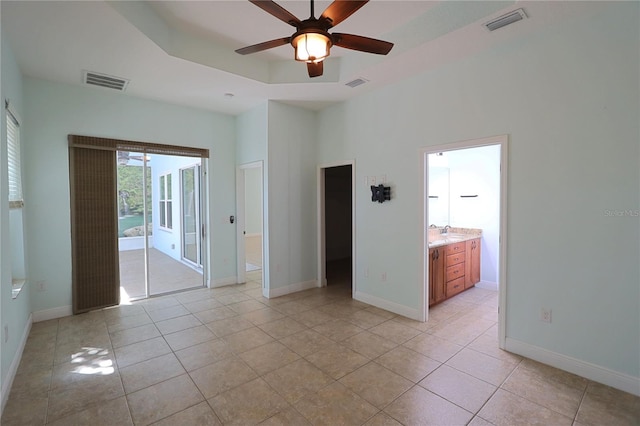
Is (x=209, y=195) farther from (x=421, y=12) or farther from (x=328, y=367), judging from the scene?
(x=421, y=12)

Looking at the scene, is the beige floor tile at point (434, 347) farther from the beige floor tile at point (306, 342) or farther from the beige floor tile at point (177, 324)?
the beige floor tile at point (177, 324)

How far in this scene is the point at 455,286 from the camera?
4.41 meters

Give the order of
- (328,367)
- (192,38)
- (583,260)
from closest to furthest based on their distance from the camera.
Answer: (583,260) → (328,367) → (192,38)

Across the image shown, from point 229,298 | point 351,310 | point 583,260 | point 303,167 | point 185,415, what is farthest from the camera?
point 303,167

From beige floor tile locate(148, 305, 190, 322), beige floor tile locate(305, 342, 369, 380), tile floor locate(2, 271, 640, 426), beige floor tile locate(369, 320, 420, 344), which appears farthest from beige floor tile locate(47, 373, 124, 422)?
beige floor tile locate(369, 320, 420, 344)

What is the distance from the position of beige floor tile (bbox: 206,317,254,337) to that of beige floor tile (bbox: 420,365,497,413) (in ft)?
6.67

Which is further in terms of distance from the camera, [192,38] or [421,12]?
[192,38]

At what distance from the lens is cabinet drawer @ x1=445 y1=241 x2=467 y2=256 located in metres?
4.21

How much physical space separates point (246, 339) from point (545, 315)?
112 inches

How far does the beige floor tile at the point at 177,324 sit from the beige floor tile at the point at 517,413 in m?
3.02

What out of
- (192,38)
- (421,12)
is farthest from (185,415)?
(421,12)

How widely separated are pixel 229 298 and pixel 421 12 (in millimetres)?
4246

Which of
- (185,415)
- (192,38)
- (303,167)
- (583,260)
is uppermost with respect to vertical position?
(192,38)

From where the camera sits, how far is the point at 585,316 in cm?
246
